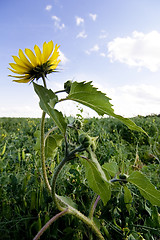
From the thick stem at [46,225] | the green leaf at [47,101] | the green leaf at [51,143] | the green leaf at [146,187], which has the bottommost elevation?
the thick stem at [46,225]

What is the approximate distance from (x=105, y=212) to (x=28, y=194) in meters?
0.52

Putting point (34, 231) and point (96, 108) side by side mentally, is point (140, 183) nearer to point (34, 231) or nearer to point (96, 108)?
point (96, 108)

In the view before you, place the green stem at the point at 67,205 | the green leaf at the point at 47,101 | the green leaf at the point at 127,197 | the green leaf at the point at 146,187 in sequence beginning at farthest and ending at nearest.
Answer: the green leaf at the point at 127,197 → the green leaf at the point at 146,187 → the green stem at the point at 67,205 → the green leaf at the point at 47,101

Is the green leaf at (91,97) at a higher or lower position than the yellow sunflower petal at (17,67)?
lower

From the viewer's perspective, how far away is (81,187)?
52.2 inches

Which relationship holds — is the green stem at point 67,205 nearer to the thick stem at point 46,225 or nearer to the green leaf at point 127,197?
the thick stem at point 46,225

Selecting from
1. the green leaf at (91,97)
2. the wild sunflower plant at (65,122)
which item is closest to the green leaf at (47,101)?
the wild sunflower plant at (65,122)

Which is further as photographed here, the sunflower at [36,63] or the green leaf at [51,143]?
the green leaf at [51,143]

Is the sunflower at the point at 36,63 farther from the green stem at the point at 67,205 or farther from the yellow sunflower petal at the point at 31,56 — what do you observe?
the green stem at the point at 67,205

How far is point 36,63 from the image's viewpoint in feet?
2.87

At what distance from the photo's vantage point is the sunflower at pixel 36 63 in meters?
0.85

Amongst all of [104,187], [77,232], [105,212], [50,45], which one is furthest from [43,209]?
[50,45]

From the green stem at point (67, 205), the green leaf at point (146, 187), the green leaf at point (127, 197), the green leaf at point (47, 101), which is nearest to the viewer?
the green leaf at point (47, 101)

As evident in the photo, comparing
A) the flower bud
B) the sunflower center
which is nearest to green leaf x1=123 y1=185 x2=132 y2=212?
the flower bud
